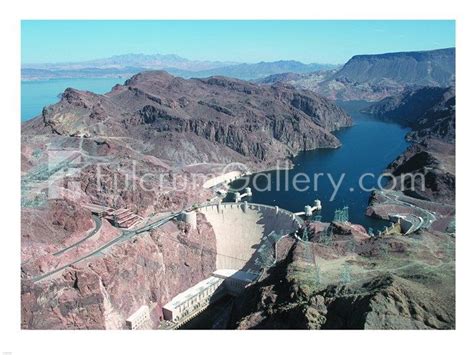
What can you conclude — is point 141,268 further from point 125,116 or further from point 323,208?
point 125,116

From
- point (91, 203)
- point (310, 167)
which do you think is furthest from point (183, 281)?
point (310, 167)

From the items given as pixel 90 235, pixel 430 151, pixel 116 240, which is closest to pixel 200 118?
pixel 430 151

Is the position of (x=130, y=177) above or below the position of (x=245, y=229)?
above

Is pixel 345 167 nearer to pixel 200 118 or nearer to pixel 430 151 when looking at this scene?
pixel 430 151

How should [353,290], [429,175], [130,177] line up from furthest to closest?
1. [429,175]
2. [130,177]
3. [353,290]

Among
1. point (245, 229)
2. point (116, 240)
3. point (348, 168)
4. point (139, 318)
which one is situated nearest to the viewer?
point (139, 318)

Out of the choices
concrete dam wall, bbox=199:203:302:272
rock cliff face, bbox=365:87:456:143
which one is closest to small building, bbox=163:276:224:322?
concrete dam wall, bbox=199:203:302:272
